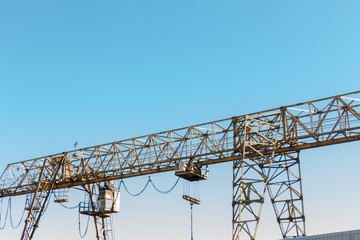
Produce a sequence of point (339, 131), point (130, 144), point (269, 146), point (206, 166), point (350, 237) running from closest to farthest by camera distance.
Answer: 1. point (350, 237)
2. point (339, 131)
3. point (269, 146)
4. point (206, 166)
5. point (130, 144)

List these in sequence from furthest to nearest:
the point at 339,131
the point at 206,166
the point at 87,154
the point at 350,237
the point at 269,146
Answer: the point at 87,154 < the point at 206,166 < the point at 269,146 < the point at 339,131 < the point at 350,237

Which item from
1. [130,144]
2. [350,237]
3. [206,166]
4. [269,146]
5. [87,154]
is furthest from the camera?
[87,154]

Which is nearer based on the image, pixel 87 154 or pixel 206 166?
pixel 206 166

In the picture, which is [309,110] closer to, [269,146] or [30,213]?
[269,146]

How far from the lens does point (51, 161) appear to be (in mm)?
35625

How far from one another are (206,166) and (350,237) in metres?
11.0

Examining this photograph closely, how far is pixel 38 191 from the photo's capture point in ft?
115

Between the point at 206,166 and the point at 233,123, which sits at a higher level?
the point at 233,123

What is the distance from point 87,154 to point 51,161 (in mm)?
3650

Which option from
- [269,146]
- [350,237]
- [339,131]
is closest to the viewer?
[350,237]

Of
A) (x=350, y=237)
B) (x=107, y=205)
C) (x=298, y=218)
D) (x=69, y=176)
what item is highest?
(x=69, y=176)

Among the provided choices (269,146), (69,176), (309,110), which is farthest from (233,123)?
(69,176)

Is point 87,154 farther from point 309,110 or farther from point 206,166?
point 309,110

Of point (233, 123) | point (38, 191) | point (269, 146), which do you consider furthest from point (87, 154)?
point (269, 146)
